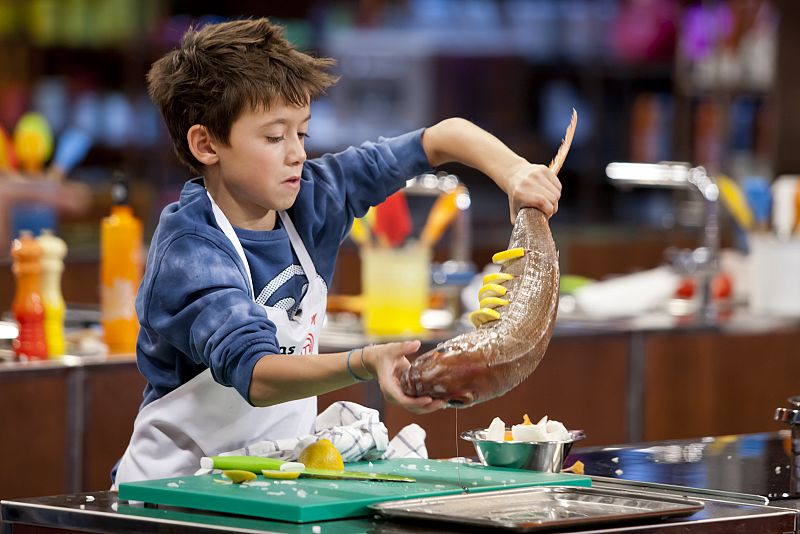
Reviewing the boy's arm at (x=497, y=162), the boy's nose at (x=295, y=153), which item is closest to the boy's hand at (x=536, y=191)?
the boy's arm at (x=497, y=162)

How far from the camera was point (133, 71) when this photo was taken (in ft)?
20.4

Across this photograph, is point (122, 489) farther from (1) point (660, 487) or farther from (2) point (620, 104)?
(2) point (620, 104)

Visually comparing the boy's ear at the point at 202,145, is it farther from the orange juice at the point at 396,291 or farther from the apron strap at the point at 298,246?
the orange juice at the point at 396,291

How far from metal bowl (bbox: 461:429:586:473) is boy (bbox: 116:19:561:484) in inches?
10.1

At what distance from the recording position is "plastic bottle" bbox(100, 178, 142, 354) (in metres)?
3.03

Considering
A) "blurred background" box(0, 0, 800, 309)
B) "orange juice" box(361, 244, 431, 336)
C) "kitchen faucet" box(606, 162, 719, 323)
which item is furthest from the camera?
"blurred background" box(0, 0, 800, 309)

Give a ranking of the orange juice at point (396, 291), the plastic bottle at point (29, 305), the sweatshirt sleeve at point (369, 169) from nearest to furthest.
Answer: the sweatshirt sleeve at point (369, 169), the plastic bottle at point (29, 305), the orange juice at point (396, 291)

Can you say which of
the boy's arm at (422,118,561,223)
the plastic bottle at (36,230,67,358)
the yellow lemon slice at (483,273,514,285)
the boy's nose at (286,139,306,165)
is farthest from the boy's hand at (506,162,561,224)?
the plastic bottle at (36,230,67,358)

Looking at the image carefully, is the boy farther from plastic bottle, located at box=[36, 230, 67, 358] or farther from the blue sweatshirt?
plastic bottle, located at box=[36, 230, 67, 358]

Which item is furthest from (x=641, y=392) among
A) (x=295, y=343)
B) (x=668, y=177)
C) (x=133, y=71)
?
(x=133, y=71)

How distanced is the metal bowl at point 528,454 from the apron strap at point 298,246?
375 millimetres

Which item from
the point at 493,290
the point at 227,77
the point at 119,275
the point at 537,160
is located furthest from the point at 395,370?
the point at 537,160

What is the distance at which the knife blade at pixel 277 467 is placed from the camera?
1658 millimetres

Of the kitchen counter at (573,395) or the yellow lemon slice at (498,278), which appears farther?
the kitchen counter at (573,395)
